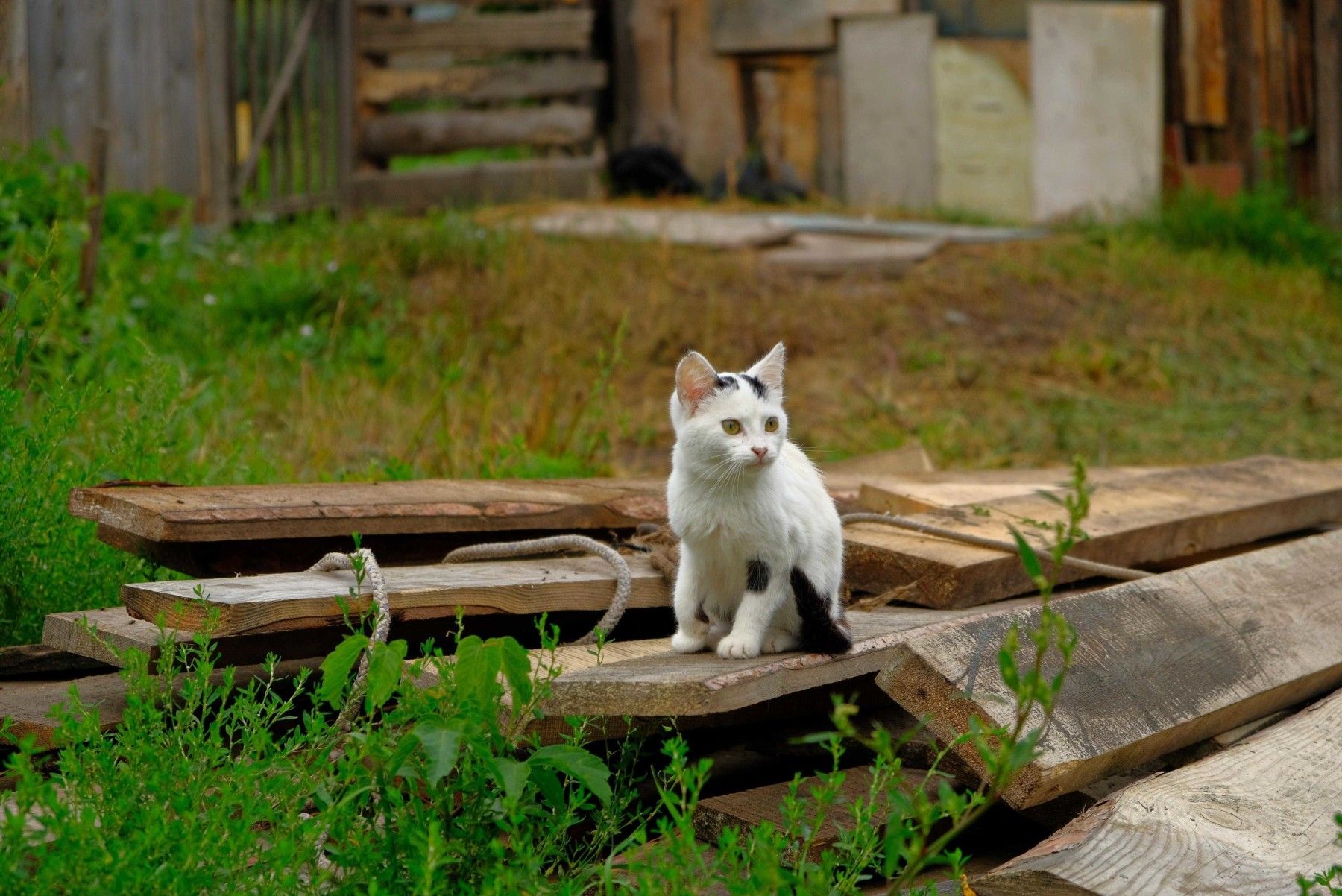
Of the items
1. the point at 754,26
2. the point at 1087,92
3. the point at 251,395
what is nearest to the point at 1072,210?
the point at 1087,92

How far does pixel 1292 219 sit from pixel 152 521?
9.62 meters

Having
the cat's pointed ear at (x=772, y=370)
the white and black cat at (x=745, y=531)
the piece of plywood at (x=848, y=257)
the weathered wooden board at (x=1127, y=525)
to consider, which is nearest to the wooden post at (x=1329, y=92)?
the piece of plywood at (x=848, y=257)

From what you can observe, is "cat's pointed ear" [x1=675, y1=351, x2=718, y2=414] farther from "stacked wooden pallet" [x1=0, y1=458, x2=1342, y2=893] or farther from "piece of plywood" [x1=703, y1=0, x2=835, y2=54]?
"piece of plywood" [x1=703, y1=0, x2=835, y2=54]

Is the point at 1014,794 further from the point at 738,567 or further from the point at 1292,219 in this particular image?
the point at 1292,219

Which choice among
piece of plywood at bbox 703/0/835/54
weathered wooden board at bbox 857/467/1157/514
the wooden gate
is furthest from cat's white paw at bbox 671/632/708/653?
piece of plywood at bbox 703/0/835/54

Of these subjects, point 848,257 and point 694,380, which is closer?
point 694,380

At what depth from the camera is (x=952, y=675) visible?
244 centimetres

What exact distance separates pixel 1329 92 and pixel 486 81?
690cm

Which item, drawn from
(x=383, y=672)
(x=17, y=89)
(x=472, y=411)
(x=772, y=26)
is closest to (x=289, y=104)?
(x=17, y=89)

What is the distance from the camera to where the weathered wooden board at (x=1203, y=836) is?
83.1 inches

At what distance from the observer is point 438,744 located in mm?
2141

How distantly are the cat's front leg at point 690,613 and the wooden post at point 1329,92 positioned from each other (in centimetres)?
1016

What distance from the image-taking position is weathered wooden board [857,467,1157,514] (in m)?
3.79

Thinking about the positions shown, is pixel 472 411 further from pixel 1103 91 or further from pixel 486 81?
pixel 1103 91
